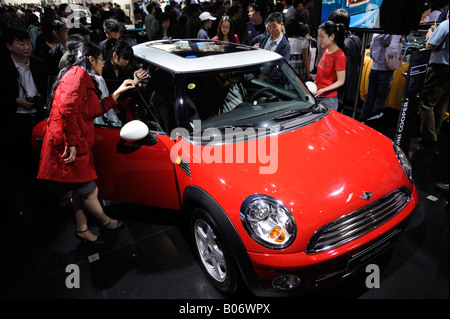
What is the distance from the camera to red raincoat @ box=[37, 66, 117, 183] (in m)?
2.18

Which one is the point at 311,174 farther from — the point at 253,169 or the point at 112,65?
the point at 112,65

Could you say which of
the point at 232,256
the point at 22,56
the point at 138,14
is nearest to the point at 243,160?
the point at 232,256

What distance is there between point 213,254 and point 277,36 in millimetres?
3583

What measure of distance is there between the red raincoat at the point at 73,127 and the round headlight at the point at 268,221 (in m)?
A: 1.37

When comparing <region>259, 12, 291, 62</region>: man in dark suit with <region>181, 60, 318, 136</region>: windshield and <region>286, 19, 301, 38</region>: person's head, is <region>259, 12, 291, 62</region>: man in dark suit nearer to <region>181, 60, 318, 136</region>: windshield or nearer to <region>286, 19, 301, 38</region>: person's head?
<region>286, 19, 301, 38</region>: person's head

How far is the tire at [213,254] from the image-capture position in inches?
78.3

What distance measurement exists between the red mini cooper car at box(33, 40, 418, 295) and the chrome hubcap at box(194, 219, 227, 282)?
0.4 inches

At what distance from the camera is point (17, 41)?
324 centimetres

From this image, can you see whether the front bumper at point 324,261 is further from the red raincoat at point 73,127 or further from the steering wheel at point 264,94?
the red raincoat at point 73,127

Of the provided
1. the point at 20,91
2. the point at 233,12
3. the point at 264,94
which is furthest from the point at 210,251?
the point at 233,12

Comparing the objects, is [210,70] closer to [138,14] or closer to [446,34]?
[446,34]

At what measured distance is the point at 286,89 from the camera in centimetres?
285

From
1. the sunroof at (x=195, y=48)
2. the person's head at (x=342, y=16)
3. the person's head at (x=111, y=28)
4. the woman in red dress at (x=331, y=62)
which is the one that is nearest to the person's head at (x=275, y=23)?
the person's head at (x=342, y=16)

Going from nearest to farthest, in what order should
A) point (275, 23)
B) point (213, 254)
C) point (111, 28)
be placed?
point (213, 254)
point (275, 23)
point (111, 28)
